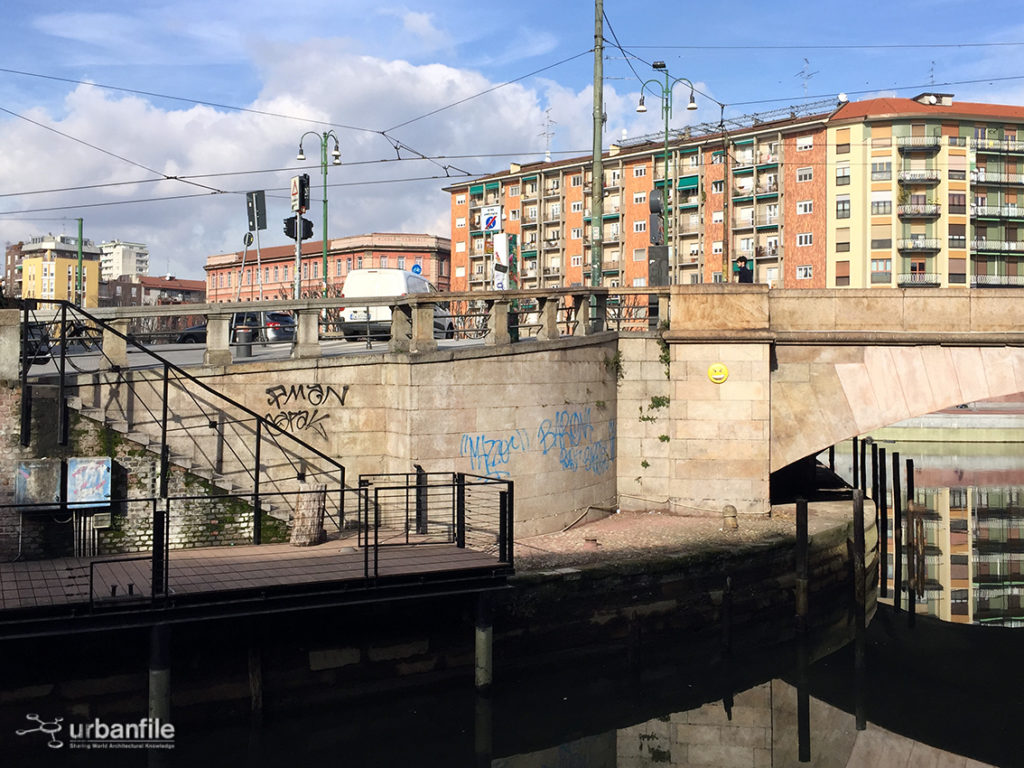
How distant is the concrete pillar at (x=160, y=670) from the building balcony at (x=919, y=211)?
2772 inches

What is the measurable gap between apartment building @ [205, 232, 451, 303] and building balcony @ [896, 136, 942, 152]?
50.4 m

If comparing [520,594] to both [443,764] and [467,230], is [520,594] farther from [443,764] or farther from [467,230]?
[467,230]

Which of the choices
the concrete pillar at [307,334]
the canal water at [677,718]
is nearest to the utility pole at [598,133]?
the concrete pillar at [307,334]

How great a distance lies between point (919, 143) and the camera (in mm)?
71562

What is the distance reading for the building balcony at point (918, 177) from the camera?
71.8 meters

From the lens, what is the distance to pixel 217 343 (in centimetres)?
1791

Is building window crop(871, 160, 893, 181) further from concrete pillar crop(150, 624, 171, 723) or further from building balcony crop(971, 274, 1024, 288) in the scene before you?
concrete pillar crop(150, 624, 171, 723)

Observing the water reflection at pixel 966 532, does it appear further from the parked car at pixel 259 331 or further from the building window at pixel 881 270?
the parked car at pixel 259 331

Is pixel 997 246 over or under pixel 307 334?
over

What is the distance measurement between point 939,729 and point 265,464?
13.0 meters

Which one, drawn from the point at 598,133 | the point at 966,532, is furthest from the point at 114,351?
the point at 966,532

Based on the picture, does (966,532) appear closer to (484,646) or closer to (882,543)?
(882,543)

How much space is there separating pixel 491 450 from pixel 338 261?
9220cm

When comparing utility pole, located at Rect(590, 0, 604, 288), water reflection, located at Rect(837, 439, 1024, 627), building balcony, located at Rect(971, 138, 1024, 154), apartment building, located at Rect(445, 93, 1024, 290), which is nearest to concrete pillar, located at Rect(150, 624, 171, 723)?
utility pole, located at Rect(590, 0, 604, 288)
